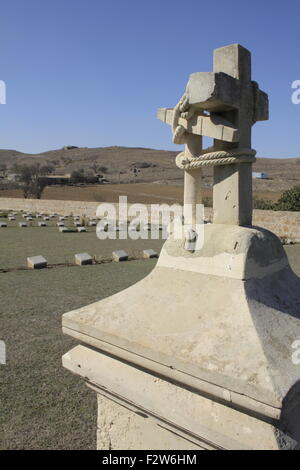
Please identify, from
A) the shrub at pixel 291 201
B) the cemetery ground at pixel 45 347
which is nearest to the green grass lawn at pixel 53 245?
the cemetery ground at pixel 45 347

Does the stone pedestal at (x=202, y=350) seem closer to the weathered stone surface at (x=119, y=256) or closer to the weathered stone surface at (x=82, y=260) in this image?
the weathered stone surface at (x=82, y=260)

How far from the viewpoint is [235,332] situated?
131 cm

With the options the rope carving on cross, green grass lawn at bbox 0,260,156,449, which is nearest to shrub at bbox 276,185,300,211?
green grass lawn at bbox 0,260,156,449

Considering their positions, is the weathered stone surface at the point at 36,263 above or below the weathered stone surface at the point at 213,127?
below

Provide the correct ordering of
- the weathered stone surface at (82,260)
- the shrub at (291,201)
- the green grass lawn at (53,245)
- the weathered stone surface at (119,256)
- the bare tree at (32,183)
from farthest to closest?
the bare tree at (32,183), the shrub at (291,201), the green grass lawn at (53,245), the weathered stone surface at (119,256), the weathered stone surface at (82,260)

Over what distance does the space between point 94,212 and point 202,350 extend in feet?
67.8

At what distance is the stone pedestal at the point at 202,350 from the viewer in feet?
3.87

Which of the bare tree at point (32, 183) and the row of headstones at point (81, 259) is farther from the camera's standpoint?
the bare tree at point (32, 183)

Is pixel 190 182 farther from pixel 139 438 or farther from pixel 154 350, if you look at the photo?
pixel 139 438

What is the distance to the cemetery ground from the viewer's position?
104 inches

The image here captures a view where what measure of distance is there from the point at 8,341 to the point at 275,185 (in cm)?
4218

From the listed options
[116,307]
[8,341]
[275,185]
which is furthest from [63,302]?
[275,185]

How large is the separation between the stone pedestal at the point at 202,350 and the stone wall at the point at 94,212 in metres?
13.4

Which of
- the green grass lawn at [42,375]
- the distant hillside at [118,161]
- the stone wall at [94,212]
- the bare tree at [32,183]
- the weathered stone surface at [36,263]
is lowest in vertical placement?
the green grass lawn at [42,375]
